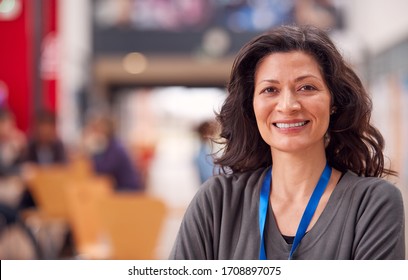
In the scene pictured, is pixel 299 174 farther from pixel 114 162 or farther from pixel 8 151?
pixel 114 162

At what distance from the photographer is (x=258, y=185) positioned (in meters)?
1.35

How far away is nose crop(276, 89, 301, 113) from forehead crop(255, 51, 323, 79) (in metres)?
0.03

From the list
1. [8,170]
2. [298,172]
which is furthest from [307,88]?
[8,170]

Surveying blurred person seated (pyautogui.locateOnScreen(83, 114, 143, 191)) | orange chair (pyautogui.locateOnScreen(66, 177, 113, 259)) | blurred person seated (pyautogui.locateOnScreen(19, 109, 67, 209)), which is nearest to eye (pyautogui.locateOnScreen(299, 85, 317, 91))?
orange chair (pyautogui.locateOnScreen(66, 177, 113, 259))

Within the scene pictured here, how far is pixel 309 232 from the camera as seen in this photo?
4.08ft

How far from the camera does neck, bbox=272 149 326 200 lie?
1322 millimetres

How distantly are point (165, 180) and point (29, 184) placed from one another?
8945 millimetres

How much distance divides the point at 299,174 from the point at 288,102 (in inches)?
6.0

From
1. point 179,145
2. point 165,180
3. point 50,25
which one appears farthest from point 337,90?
point 179,145

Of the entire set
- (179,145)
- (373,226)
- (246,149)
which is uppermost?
A: (246,149)

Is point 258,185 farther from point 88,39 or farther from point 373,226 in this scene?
point 88,39

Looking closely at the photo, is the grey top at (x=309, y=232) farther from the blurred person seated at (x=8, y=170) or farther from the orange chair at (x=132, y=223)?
the blurred person seated at (x=8, y=170)

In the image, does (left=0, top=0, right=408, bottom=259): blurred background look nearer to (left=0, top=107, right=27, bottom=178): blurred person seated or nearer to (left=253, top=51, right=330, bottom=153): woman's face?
(left=0, top=107, right=27, bottom=178): blurred person seated

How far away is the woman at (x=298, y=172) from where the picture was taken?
4.10ft
